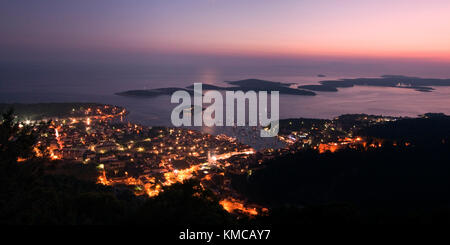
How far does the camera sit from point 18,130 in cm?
411

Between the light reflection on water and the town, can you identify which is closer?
the town

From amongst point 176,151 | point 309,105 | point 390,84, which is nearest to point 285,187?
point 176,151

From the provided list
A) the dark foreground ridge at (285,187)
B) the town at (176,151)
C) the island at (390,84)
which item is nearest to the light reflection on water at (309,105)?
the town at (176,151)

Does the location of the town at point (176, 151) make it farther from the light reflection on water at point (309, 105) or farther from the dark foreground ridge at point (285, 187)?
the light reflection on water at point (309, 105)

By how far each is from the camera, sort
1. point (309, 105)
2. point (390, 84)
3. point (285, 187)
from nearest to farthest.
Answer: point (285, 187), point (309, 105), point (390, 84)

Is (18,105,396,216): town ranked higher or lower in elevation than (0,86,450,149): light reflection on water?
lower

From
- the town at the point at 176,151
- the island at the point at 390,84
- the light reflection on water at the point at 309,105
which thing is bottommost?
the town at the point at 176,151

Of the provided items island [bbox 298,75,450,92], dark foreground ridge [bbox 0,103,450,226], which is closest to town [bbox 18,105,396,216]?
dark foreground ridge [bbox 0,103,450,226]

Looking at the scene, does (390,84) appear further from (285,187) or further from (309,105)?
(285,187)

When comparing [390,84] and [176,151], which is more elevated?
[390,84]

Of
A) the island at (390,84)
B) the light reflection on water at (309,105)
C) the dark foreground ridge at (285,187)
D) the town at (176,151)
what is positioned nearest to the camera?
the dark foreground ridge at (285,187)

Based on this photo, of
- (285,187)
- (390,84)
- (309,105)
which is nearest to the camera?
(285,187)

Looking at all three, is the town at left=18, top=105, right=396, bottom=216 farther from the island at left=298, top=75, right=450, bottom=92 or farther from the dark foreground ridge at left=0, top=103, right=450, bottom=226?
the island at left=298, top=75, right=450, bottom=92

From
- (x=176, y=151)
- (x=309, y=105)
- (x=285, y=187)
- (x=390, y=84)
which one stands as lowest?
(x=285, y=187)
